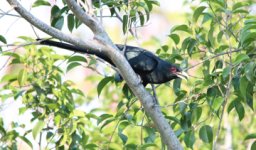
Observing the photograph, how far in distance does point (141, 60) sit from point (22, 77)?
0.89 meters

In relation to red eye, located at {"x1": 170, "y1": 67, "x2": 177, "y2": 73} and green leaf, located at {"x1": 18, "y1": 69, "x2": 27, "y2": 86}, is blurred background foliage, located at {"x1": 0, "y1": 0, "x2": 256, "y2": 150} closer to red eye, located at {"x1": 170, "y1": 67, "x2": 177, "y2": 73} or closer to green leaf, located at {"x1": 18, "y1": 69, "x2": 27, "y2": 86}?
green leaf, located at {"x1": 18, "y1": 69, "x2": 27, "y2": 86}

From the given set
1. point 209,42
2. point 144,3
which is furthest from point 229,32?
point 144,3

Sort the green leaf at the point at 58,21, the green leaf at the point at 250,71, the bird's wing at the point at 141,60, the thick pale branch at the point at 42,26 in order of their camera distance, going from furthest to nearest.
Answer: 1. the bird's wing at the point at 141,60
2. the green leaf at the point at 58,21
3. the green leaf at the point at 250,71
4. the thick pale branch at the point at 42,26

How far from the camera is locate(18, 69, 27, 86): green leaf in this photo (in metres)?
3.77

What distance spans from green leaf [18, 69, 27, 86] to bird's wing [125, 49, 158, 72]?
78cm

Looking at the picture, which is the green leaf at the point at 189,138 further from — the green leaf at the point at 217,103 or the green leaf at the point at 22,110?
the green leaf at the point at 22,110

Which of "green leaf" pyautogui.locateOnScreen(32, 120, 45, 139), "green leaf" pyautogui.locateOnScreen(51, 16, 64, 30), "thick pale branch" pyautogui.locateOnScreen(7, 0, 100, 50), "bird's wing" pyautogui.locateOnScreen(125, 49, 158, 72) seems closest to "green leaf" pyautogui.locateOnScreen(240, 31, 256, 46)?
"thick pale branch" pyautogui.locateOnScreen(7, 0, 100, 50)

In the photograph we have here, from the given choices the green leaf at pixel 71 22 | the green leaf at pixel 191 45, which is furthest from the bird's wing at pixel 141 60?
the green leaf at pixel 71 22

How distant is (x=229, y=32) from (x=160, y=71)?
824 mm

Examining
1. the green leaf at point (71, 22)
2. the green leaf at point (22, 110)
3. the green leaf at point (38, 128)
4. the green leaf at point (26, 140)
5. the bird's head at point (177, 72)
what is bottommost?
the green leaf at point (26, 140)

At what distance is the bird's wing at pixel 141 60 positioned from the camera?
4211mm

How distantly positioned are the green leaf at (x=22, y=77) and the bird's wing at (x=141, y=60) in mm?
784

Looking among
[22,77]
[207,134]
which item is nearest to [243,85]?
[207,134]

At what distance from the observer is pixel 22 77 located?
3.78m
